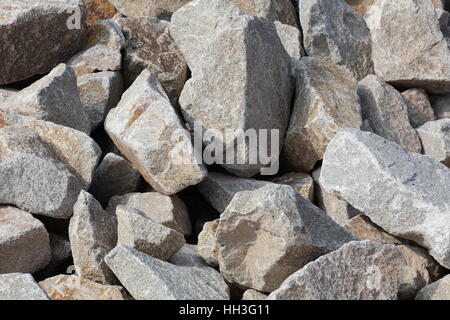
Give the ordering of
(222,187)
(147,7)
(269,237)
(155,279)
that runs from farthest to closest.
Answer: (147,7) < (222,187) < (269,237) < (155,279)

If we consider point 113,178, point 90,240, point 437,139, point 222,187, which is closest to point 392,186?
point 222,187

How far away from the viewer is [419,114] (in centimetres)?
492

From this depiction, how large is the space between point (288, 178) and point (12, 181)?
157 centimetres

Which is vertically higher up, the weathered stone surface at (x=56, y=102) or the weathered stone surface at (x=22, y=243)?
the weathered stone surface at (x=56, y=102)

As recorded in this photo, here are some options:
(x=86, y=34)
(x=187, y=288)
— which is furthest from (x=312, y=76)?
(x=187, y=288)

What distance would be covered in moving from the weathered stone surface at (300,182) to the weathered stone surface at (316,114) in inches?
4.0

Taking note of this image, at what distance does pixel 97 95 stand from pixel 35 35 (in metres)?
0.54

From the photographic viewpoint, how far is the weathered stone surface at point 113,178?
400 centimetres

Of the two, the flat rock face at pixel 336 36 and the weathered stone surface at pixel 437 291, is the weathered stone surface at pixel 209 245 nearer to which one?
the weathered stone surface at pixel 437 291

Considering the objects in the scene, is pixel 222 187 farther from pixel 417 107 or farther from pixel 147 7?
pixel 147 7

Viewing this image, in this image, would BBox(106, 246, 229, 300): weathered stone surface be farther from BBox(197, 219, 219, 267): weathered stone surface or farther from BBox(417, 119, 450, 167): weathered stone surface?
BBox(417, 119, 450, 167): weathered stone surface

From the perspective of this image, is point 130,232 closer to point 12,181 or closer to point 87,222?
point 87,222

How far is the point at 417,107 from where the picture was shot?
16.2 feet

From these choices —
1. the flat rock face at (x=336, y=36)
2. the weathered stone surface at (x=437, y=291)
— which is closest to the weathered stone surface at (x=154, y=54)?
the flat rock face at (x=336, y=36)
